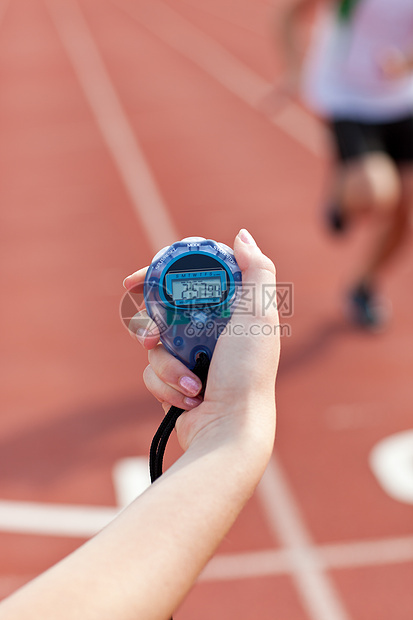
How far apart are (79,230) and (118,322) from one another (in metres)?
1.49

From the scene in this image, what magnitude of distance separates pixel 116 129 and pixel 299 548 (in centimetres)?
585

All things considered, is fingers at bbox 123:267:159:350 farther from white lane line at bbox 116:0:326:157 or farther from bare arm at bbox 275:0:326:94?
white lane line at bbox 116:0:326:157

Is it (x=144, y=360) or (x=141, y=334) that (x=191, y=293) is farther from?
(x=144, y=360)

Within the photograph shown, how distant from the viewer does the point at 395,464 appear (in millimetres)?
2904

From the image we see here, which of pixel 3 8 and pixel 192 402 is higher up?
pixel 3 8

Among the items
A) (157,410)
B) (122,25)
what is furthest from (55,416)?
(122,25)

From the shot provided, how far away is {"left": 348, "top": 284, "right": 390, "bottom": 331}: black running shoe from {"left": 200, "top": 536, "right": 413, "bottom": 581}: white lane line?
1.58 meters

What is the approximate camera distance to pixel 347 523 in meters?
2.63

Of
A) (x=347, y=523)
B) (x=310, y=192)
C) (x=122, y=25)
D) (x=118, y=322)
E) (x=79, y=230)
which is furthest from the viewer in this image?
(x=122, y=25)

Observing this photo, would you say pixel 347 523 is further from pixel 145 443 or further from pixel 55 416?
pixel 55 416

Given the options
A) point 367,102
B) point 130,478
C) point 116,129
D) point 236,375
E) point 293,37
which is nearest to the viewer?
point 236,375

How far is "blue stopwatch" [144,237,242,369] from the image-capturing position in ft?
3.71

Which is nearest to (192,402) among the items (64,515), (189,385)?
(189,385)

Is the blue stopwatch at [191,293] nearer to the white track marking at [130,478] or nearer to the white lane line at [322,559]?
the white lane line at [322,559]
